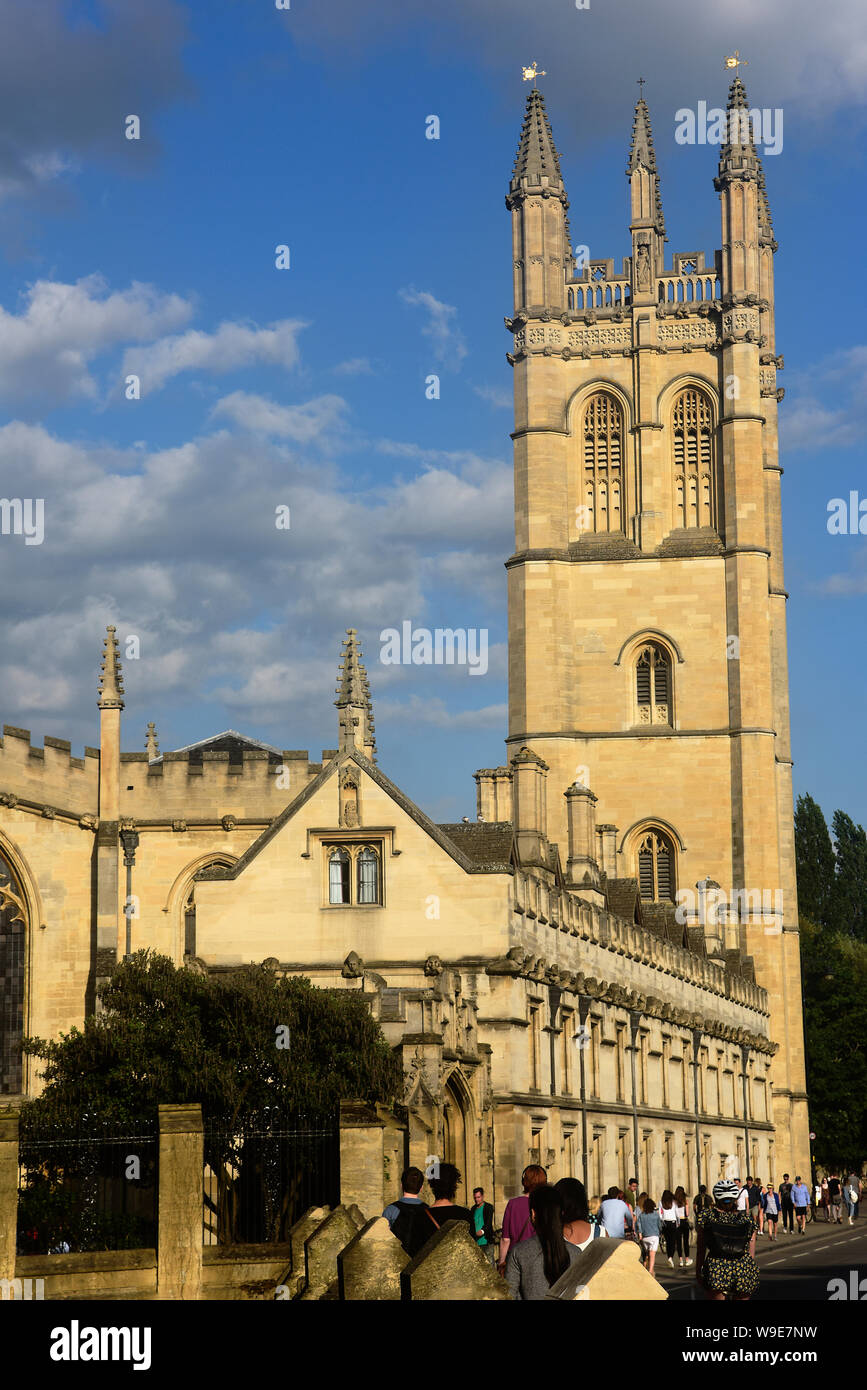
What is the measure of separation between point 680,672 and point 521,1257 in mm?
56196

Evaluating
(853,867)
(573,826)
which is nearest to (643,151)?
(573,826)

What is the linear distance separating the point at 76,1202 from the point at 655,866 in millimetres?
42421

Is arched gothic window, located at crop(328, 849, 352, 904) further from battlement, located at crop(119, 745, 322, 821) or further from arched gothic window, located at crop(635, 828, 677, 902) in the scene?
arched gothic window, located at crop(635, 828, 677, 902)

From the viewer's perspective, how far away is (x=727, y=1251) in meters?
11.7

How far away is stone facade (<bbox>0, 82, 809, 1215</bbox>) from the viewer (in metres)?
35.5

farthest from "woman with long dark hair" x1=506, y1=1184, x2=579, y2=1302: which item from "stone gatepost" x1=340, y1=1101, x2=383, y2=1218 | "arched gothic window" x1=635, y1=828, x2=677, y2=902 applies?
"arched gothic window" x1=635, y1=828, x2=677, y2=902

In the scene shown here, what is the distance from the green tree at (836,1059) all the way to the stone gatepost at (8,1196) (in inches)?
2285

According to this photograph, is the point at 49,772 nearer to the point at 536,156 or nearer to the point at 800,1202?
the point at 800,1202

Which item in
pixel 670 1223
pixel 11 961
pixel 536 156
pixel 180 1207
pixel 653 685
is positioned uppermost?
pixel 536 156

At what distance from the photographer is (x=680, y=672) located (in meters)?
66.1

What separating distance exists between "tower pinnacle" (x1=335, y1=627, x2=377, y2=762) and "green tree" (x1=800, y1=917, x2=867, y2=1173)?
41.1m

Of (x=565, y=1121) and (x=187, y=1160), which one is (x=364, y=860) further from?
(x=187, y=1160)

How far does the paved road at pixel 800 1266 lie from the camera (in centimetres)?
2512

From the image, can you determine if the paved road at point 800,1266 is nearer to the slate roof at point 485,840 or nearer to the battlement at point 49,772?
the slate roof at point 485,840
